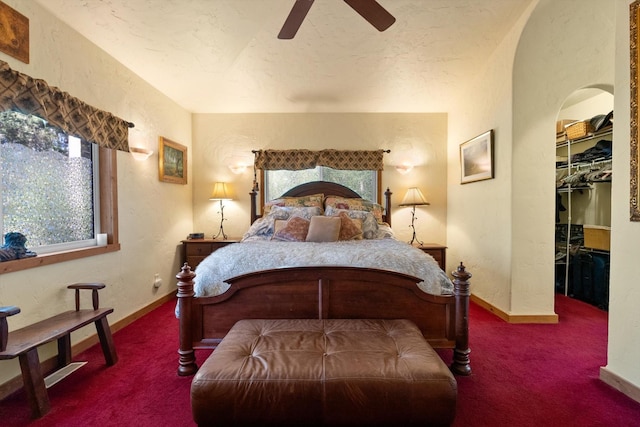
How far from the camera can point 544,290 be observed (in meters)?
2.74

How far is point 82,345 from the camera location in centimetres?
222

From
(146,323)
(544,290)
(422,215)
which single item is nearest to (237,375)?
(146,323)

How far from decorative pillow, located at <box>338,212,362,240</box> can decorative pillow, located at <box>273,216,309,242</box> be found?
372mm

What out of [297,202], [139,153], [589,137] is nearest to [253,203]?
[297,202]

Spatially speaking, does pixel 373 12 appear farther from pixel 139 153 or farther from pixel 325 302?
pixel 139 153

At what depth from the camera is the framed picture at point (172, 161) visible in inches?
130

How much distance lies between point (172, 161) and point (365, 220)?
8.11ft

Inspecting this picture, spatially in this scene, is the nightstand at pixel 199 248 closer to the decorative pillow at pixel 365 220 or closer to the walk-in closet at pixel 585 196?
the decorative pillow at pixel 365 220

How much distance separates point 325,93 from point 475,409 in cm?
345

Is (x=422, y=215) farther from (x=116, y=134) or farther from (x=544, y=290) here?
(x=116, y=134)

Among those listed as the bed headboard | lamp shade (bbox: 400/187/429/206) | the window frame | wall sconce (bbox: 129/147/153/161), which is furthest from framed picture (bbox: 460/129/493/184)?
the window frame

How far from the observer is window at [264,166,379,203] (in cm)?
413

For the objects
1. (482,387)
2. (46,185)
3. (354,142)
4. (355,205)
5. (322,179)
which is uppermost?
(354,142)

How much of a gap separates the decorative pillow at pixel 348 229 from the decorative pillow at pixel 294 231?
37cm
